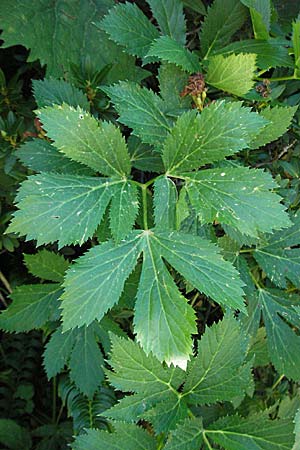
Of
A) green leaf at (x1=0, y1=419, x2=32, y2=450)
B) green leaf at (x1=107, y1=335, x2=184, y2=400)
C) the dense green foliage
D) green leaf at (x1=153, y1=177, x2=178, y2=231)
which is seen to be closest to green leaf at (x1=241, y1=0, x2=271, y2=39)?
the dense green foliage

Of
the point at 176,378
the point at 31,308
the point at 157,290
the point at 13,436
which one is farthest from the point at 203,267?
the point at 13,436

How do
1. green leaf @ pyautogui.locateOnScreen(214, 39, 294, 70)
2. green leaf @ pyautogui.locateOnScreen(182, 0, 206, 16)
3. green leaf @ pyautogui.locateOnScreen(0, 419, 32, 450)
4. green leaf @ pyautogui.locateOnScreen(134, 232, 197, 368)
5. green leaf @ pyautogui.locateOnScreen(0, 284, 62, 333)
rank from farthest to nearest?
green leaf @ pyautogui.locateOnScreen(0, 419, 32, 450)
green leaf @ pyautogui.locateOnScreen(0, 284, 62, 333)
green leaf @ pyautogui.locateOnScreen(182, 0, 206, 16)
green leaf @ pyautogui.locateOnScreen(214, 39, 294, 70)
green leaf @ pyautogui.locateOnScreen(134, 232, 197, 368)

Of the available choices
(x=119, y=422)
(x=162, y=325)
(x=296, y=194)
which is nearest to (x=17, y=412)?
(x=119, y=422)

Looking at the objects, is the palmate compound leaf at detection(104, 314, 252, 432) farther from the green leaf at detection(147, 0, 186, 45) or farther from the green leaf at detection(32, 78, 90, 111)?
the green leaf at detection(147, 0, 186, 45)

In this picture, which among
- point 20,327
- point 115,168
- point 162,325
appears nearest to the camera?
point 162,325

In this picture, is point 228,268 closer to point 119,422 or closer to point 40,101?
point 119,422

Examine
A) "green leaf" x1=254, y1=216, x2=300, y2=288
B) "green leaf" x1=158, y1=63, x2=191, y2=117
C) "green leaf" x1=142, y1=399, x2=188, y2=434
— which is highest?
"green leaf" x1=158, y1=63, x2=191, y2=117
